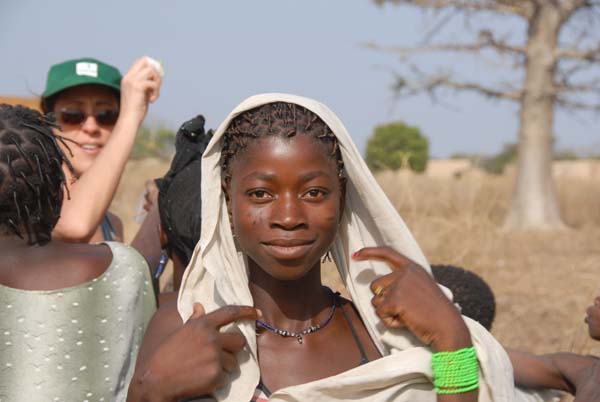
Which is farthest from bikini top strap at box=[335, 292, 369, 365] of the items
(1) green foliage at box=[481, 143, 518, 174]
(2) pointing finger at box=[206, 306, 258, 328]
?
(1) green foliage at box=[481, 143, 518, 174]

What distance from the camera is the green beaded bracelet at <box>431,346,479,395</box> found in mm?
1796

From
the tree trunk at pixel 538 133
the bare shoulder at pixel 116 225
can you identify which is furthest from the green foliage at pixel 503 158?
the bare shoulder at pixel 116 225

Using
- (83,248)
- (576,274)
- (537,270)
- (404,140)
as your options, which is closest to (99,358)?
(83,248)

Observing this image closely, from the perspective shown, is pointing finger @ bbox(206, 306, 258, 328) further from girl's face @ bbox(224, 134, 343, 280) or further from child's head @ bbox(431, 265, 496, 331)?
child's head @ bbox(431, 265, 496, 331)

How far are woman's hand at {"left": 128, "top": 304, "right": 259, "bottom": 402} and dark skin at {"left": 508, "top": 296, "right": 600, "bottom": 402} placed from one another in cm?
96

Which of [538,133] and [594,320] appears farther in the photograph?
[538,133]

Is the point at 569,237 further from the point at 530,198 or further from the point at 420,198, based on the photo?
the point at 420,198

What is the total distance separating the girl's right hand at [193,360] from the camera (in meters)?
1.73

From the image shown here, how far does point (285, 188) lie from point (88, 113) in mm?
1970

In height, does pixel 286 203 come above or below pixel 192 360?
above

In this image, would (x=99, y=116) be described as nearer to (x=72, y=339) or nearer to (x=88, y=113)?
(x=88, y=113)

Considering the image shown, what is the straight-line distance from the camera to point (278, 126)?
1.87 metres

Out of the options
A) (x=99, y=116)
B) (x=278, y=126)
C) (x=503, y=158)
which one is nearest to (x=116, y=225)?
(x=99, y=116)

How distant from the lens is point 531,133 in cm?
1351
